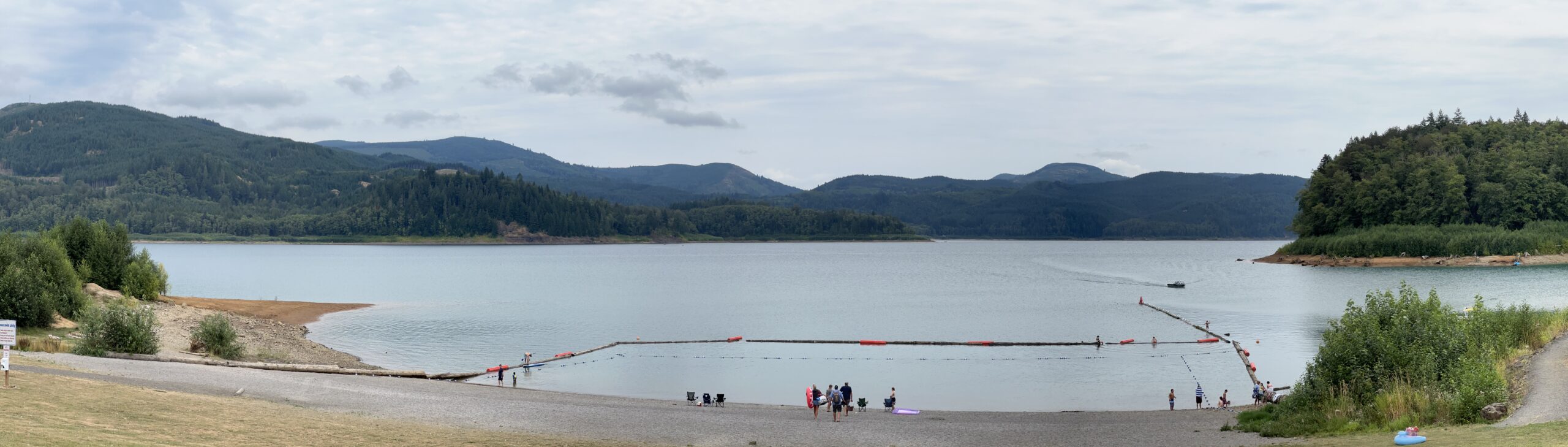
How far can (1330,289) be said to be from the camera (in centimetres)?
8562

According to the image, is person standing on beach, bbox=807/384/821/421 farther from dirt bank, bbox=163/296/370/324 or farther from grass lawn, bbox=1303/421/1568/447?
dirt bank, bbox=163/296/370/324

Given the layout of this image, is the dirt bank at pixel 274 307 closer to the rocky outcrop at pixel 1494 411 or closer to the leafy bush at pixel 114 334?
the leafy bush at pixel 114 334

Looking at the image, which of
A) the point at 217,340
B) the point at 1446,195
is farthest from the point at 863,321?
the point at 1446,195

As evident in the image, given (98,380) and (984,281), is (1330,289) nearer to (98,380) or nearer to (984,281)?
(984,281)

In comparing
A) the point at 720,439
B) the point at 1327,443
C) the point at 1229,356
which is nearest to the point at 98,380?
the point at 720,439

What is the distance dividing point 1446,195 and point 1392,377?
12259 centimetres

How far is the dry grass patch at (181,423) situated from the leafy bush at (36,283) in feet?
63.0

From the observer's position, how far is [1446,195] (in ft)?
408

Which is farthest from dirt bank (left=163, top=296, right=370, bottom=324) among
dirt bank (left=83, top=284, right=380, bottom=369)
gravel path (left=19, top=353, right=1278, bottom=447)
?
gravel path (left=19, top=353, right=1278, bottom=447)

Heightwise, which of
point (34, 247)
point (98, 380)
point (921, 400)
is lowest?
point (921, 400)

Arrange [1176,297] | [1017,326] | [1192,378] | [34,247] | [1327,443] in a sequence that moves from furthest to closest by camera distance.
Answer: [1176,297] < [1017,326] < [34,247] < [1192,378] < [1327,443]

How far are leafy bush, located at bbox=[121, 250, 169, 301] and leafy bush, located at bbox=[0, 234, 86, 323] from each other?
6.72 meters

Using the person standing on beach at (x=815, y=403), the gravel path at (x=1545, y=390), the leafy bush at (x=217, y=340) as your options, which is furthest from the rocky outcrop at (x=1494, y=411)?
the leafy bush at (x=217, y=340)

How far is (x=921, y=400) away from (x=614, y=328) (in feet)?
99.9
